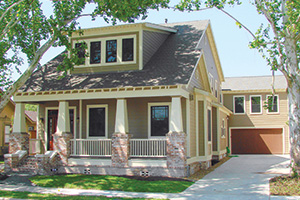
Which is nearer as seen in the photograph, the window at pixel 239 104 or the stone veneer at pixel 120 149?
the stone veneer at pixel 120 149

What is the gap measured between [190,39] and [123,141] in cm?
743

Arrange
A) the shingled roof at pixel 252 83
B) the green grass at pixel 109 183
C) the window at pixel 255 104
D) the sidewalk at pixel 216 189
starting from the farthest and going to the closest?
1. the shingled roof at pixel 252 83
2. the window at pixel 255 104
3. the green grass at pixel 109 183
4. the sidewalk at pixel 216 189

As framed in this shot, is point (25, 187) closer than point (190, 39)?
Yes

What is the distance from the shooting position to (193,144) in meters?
16.9

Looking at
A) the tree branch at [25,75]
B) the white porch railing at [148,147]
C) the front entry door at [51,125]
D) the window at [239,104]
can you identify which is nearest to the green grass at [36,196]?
the white porch railing at [148,147]

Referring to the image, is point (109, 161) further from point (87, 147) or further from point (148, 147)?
point (148, 147)

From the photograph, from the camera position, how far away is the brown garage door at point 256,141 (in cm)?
2925

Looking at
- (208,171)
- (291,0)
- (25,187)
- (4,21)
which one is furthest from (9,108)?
(291,0)

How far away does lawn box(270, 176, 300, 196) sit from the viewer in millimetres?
11422

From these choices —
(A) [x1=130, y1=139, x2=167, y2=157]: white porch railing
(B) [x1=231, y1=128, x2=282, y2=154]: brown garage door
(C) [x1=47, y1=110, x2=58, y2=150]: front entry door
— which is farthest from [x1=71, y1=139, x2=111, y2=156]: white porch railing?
(B) [x1=231, y1=128, x2=282, y2=154]: brown garage door

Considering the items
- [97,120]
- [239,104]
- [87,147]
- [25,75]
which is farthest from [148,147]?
[239,104]

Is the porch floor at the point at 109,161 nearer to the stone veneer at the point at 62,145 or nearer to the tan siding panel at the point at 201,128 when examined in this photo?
the stone veneer at the point at 62,145

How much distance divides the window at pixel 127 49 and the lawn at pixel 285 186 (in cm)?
918

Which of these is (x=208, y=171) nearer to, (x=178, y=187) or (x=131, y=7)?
(x=178, y=187)
